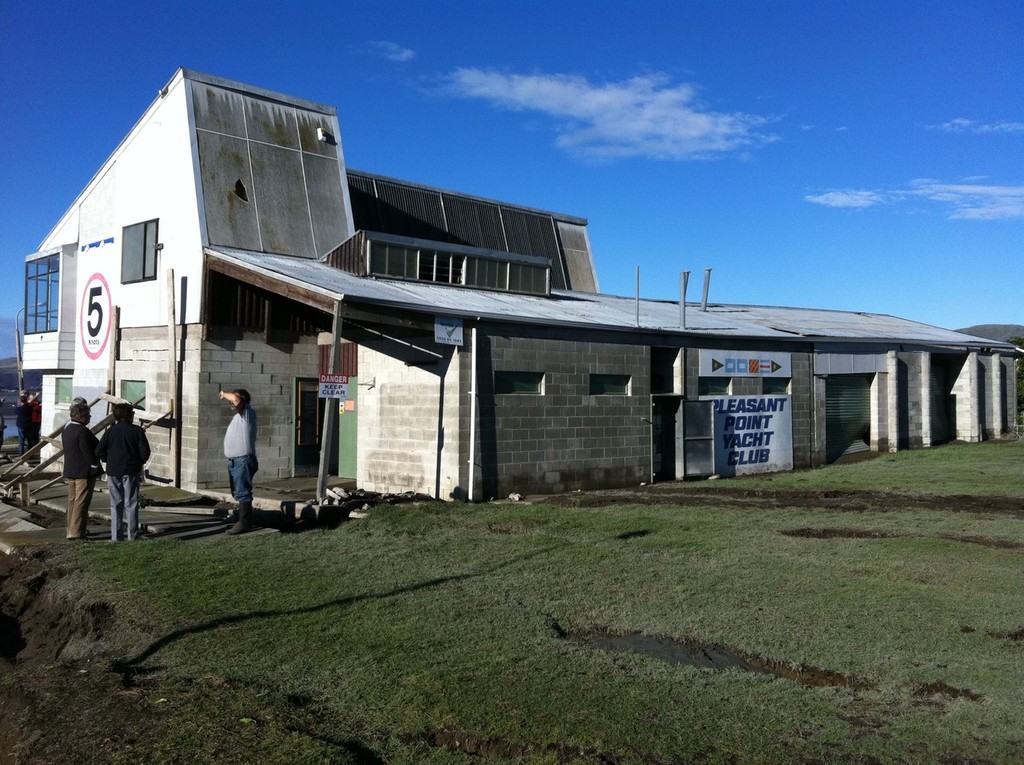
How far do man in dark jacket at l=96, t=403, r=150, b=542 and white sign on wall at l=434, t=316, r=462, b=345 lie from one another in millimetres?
5026

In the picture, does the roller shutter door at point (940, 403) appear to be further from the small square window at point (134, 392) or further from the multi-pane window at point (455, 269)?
the small square window at point (134, 392)

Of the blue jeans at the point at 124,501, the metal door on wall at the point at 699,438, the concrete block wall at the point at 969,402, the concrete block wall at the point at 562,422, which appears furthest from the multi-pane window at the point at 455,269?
the concrete block wall at the point at 969,402

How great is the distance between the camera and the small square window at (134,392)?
1789 centimetres

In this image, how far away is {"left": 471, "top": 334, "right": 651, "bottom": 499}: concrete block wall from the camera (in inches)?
593

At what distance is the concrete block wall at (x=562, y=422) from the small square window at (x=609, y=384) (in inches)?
4.6

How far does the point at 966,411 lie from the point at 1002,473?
31.7 feet

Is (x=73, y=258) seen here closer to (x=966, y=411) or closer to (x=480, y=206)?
(x=480, y=206)

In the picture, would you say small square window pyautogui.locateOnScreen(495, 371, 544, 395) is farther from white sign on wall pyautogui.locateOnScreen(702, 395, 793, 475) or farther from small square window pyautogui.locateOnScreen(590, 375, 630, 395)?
white sign on wall pyautogui.locateOnScreen(702, 395, 793, 475)

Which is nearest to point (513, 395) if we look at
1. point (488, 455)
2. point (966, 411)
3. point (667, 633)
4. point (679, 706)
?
point (488, 455)

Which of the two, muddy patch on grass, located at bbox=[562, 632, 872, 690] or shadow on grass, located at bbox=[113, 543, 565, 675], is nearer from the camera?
muddy patch on grass, located at bbox=[562, 632, 872, 690]

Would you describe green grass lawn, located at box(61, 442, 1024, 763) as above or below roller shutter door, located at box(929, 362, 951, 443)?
below

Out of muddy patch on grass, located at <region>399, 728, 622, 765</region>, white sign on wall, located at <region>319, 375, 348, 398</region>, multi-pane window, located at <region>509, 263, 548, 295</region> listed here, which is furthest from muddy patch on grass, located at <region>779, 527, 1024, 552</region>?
multi-pane window, located at <region>509, 263, 548, 295</region>

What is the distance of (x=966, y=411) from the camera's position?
2684 cm

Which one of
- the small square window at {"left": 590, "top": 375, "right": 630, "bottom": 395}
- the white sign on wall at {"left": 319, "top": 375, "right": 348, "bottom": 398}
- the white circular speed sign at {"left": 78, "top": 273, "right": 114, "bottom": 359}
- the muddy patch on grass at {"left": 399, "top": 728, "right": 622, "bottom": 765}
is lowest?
the muddy patch on grass at {"left": 399, "top": 728, "right": 622, "bottom": 765}
